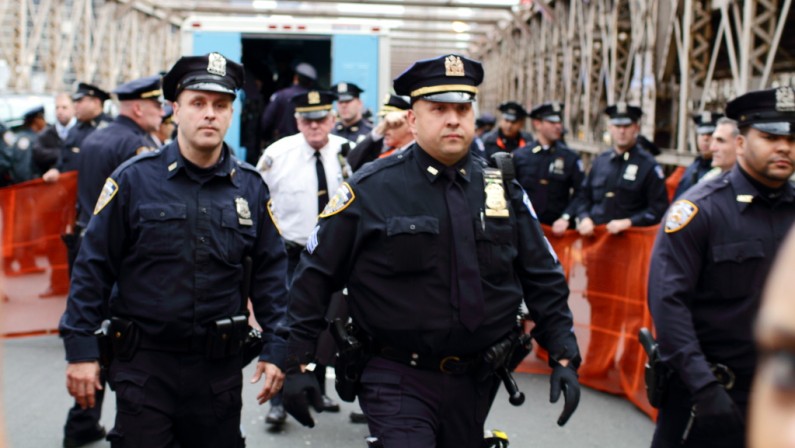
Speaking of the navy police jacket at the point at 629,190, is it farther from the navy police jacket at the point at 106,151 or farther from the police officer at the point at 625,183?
the navy police jacket at the point at 106,151

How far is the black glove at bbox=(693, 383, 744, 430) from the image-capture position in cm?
344

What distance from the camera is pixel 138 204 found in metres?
3.68

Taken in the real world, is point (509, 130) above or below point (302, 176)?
above

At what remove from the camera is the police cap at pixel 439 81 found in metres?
3.62

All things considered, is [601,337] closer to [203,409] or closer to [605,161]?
[605,161]

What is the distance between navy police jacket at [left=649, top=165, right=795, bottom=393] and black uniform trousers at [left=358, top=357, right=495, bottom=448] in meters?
0.81

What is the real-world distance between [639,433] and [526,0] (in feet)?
52.5

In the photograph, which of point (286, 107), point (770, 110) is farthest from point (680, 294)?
point (286, 107)

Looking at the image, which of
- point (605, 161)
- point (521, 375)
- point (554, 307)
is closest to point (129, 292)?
point (554, 307)

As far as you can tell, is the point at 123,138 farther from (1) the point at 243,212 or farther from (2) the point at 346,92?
(2) the point at 346,92

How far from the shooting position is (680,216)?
3.74 metres

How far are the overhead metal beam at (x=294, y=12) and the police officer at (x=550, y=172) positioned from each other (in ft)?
42.2

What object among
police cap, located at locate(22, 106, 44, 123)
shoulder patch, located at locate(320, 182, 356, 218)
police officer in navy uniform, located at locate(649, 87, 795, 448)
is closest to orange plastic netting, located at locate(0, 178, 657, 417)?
police officer in navy uniform, located at locate(649, 87, 795, 448)

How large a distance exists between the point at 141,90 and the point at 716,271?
411cm
